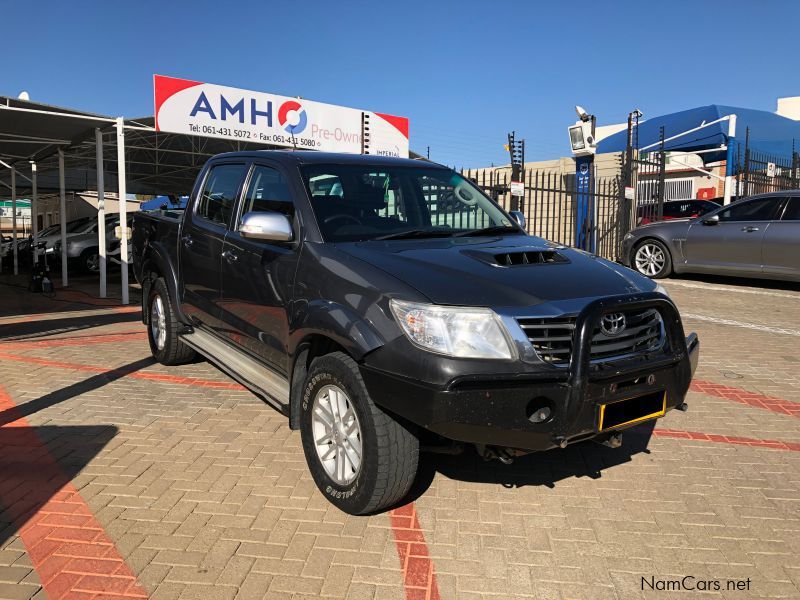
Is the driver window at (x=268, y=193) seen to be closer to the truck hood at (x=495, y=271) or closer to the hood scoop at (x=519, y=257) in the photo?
the truck hood at (x=495, y=271)

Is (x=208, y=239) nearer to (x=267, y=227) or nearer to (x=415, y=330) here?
(x=267, y=227)

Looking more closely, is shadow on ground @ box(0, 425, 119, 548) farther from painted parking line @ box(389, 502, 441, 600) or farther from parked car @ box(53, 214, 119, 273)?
parked car @ box(53, 214, 119, 273)

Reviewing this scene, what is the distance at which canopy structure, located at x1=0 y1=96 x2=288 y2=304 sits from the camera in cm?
1065

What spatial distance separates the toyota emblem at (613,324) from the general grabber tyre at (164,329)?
159 inches

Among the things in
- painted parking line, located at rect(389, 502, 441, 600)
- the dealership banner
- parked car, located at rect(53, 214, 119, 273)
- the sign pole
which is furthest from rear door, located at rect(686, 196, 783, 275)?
parked car, located at rect(53, 214, 119, 273)

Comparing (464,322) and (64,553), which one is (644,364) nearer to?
(464,322)

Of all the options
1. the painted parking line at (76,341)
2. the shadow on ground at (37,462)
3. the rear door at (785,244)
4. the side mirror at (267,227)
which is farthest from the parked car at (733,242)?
the shadow on ground at (37,462)

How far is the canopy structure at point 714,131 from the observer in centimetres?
3156

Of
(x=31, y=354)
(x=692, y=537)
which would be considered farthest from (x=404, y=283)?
(x=31, y=354)

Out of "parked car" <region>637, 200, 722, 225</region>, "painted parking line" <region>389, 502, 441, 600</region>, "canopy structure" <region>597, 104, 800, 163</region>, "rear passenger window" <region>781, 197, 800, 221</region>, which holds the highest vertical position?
"canopy structure" <region>597, 104, 800, 163</region>

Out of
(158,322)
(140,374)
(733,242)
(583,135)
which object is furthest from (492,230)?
(583,135)

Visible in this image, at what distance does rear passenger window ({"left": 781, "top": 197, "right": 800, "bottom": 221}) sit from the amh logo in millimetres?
9401

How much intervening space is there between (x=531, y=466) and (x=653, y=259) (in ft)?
31.1

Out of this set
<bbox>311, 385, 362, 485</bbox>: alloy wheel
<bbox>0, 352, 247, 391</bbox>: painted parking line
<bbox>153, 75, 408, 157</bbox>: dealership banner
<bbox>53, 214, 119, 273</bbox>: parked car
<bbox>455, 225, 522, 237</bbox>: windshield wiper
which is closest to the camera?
<bbox>311, 385, 362, 485</bbox>: alloy wheel
